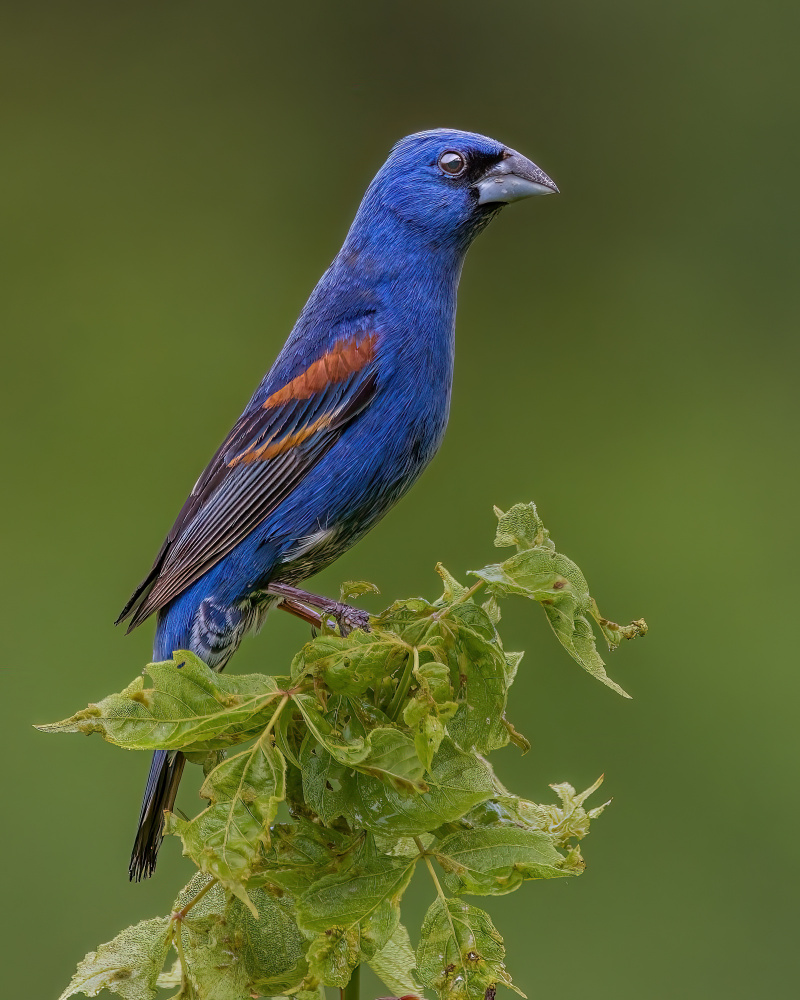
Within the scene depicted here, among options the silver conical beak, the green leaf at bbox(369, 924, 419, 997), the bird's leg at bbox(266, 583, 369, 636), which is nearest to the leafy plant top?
the green leaf at bbox(369, 924, 419, 997)

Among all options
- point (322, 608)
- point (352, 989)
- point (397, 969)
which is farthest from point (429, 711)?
point (322, 608)

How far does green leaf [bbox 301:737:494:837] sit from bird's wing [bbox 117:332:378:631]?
1.02m

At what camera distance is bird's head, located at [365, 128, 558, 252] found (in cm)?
282

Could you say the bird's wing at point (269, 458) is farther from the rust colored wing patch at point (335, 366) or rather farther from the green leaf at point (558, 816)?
the green leaf at point (558, 816)

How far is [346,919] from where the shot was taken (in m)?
1.68

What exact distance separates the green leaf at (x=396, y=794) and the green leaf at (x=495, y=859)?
60 mm

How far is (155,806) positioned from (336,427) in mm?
883

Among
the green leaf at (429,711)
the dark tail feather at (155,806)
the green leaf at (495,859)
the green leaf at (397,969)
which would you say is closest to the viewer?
the green leaf at (429,711)

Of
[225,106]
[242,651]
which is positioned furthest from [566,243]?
[242,651]

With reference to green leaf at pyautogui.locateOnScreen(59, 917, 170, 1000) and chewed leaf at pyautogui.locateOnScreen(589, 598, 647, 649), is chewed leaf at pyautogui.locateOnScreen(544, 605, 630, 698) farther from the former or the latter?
green leaf at pyautogui.locateOnScreen(59, 917, 170, 1000)

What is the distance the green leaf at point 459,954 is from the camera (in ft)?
5.53

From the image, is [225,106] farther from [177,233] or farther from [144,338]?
[144,338]

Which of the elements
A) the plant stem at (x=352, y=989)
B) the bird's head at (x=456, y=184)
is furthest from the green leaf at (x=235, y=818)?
the bird's head at (x=456, y=184)

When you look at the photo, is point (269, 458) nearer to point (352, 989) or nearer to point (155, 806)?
point (155, 806)
